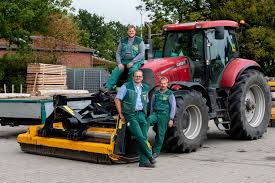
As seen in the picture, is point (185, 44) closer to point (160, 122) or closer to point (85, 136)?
point (160, 122)

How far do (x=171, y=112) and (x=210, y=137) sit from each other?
403 centimetres

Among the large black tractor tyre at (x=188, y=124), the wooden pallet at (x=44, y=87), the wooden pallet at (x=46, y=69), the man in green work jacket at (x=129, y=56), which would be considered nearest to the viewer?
the large black tractor tyre at (x=188, y=124)

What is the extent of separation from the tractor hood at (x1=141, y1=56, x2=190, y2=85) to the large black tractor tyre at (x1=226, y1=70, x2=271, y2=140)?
1233 millimetres

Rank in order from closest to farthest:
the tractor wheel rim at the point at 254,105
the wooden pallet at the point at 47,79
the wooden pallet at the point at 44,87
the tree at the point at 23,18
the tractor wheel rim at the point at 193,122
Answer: the tractor wheel rim at the point at 193,122
the tractor wheel rim at the point at 254,105
the wooden pallet at the point at 44,87
the wooden pallet at the point at 47,79
the tree at the point at 23,18

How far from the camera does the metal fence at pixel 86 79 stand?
30.1m

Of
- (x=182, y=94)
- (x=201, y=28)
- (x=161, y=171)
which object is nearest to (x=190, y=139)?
(x=182, y=94)

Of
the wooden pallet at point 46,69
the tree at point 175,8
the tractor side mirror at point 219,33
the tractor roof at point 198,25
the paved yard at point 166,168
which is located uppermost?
the tree at point 175,8

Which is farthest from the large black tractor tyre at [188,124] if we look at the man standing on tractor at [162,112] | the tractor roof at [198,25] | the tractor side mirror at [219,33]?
the tractor roof at [198,25]

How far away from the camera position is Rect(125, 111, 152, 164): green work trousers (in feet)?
28.6

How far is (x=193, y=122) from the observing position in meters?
10.6

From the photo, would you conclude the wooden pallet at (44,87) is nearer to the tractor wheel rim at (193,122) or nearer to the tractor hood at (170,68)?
the tractor hood at (170,68)

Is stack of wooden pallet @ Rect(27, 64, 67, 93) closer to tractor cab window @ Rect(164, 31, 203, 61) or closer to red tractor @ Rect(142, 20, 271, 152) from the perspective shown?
tractor cab window @ Rect(164, 31, 203, 61)

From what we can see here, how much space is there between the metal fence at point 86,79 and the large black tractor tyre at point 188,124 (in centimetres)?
1973

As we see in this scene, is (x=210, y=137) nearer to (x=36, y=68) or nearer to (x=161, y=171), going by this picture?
(x=161, y=171)
